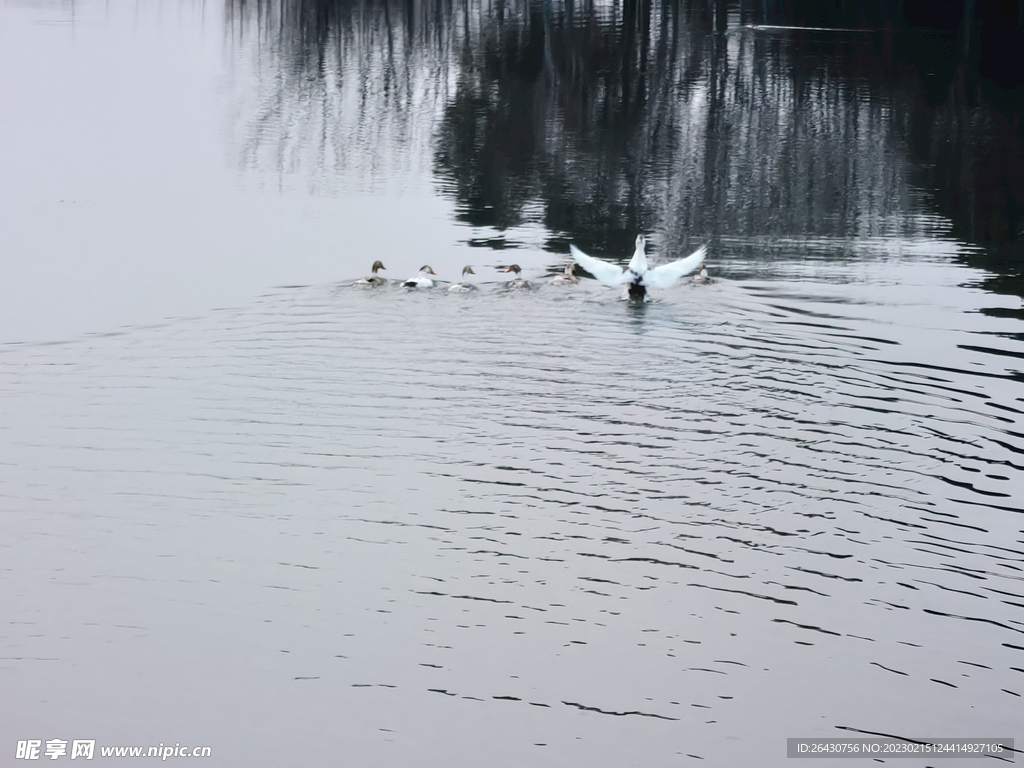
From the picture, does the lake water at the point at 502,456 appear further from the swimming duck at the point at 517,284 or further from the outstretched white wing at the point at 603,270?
the outstretched white wing at the point at 603,270

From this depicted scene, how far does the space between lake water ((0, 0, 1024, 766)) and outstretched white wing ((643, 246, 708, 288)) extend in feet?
1.24

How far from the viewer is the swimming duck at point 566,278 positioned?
703 inches

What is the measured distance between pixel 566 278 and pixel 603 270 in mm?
537

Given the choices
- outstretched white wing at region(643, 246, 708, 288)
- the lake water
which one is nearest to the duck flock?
outstretched white wing at region(643, 246, 708, 288)

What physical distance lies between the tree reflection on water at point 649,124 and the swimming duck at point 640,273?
2529 mm

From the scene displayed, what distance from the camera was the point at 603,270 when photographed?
17.9 meters

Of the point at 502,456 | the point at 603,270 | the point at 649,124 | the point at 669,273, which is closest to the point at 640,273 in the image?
the point at 669,273

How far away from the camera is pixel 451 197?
78.0ft

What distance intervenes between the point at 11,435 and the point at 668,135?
20.1 metres

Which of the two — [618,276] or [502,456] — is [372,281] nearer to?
[618,276]

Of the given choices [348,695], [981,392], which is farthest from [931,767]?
[981,392]

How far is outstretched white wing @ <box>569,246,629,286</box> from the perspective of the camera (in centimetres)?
1773

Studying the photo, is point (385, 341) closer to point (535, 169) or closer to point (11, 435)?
point (11, 435)

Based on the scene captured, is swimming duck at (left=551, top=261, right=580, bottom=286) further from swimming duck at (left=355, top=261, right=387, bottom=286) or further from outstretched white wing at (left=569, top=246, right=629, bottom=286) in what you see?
swimming duck at (left=355, top=261, right=387, bottom=286)
